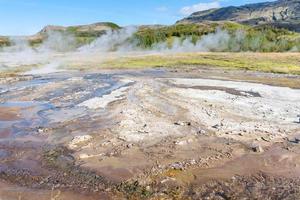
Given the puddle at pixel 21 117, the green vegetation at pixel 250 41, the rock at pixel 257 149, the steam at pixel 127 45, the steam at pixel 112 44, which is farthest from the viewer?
the steam at pixel 112 44

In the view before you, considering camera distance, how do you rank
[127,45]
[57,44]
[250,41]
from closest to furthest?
A: [250,41]
[127,45]
[57,44]

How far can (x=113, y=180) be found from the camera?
523 inches

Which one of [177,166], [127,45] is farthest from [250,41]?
[177,166]

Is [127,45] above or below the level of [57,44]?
below

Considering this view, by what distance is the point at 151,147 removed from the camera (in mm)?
16484

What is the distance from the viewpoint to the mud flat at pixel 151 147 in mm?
12727

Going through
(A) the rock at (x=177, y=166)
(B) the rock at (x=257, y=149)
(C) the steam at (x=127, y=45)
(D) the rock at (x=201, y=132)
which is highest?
(A) the rock at (x=177, y=166)

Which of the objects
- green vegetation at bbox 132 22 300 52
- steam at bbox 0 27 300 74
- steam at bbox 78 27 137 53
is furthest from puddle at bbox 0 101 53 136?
steam at bbox 78 27 137 53

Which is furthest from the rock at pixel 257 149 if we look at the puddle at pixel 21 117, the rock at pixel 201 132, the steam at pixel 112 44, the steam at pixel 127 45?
the steam at pixel 112 44

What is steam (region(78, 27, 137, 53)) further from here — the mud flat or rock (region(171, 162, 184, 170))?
rock (region(171, 162, 184, 170))

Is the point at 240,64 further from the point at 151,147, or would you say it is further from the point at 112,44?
the point at 112,44

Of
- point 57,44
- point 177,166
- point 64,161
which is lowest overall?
point 57,44

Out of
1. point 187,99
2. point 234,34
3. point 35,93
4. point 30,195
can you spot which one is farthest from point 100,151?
point 234,34

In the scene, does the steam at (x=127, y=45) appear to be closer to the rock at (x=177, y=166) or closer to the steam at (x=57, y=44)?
the steam at (x=57, y=44)
